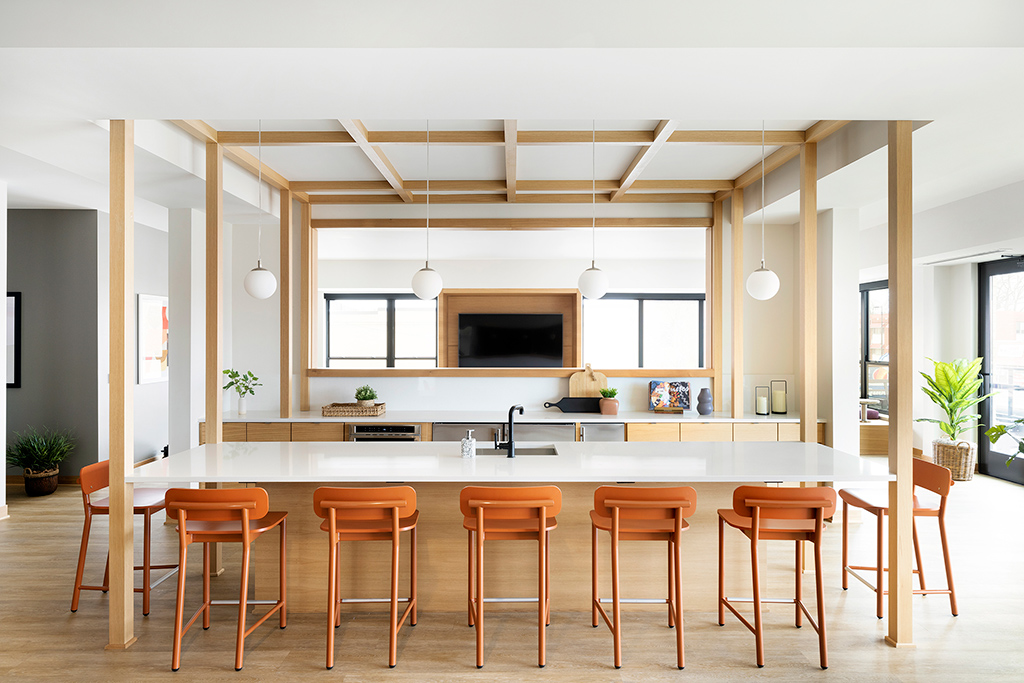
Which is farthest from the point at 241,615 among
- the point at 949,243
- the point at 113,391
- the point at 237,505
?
the point at 949,243

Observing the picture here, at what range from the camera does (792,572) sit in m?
3.99

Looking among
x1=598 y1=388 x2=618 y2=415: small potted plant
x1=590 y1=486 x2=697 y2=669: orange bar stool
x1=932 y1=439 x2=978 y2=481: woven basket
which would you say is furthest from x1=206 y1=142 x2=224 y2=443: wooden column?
x1=932 y1=439 x2=978 y2=481: woven basket

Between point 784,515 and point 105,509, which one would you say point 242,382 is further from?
point 784,515

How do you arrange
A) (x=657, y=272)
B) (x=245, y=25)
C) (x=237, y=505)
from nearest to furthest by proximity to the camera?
(x=245, y=25) → (x=237, y=505) → (x=657, y=272)

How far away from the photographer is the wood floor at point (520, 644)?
2.86 m

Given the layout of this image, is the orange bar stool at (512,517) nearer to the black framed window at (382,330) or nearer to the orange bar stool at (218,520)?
the orange bar stool at (218,520)

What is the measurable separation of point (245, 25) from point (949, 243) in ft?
19.2

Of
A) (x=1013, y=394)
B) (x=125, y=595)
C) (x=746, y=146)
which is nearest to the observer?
(x=125, y=595)

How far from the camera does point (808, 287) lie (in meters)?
4.25

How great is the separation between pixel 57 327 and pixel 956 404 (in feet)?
29.8

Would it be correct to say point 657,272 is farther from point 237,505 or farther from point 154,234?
point 237,505

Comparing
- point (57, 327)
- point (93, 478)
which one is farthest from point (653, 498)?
point (57, 327)

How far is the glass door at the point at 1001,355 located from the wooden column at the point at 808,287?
339 cm

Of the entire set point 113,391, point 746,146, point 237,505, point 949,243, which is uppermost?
point 746,146
